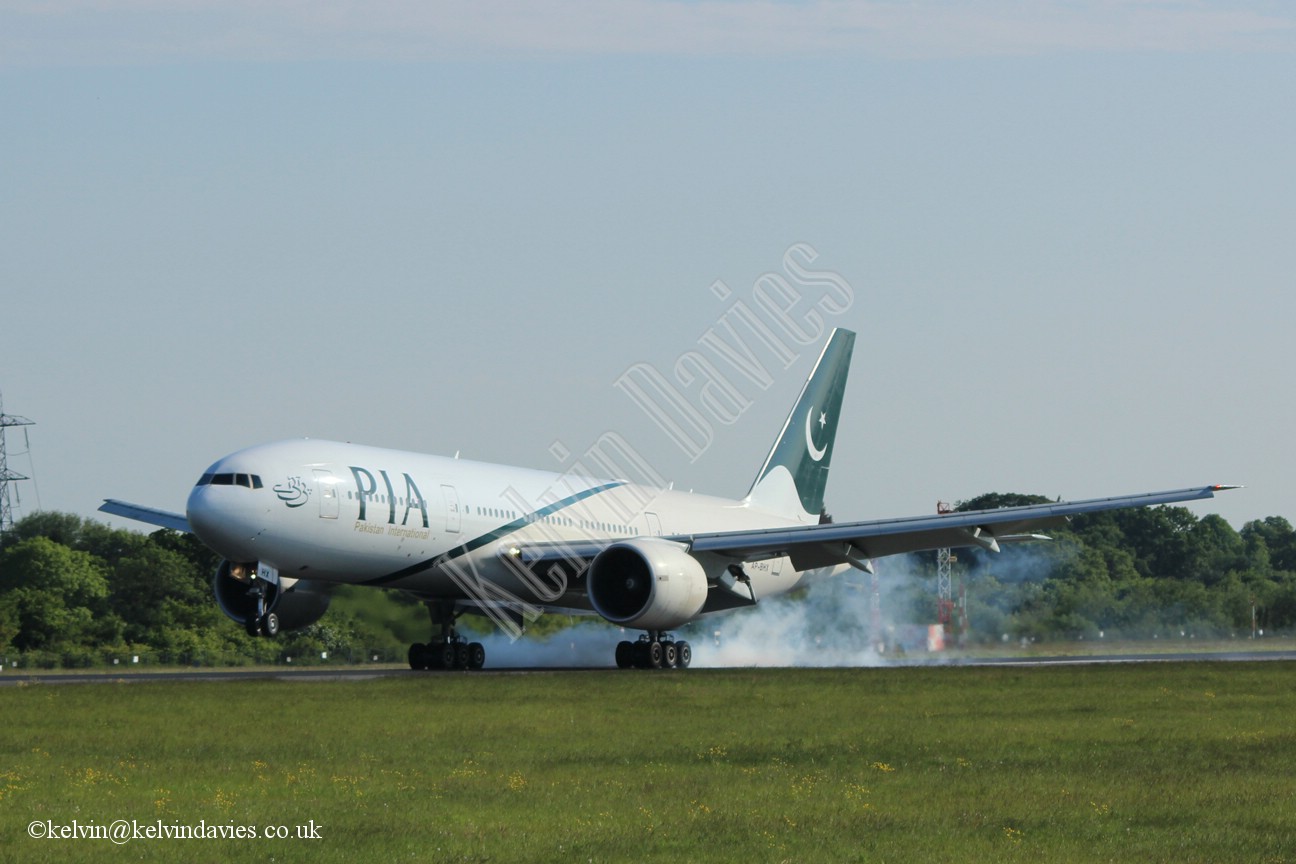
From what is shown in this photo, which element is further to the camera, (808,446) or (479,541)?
(808,446)

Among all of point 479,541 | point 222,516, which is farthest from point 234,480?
point 479,541

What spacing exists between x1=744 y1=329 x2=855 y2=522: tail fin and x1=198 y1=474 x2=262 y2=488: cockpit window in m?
19.4

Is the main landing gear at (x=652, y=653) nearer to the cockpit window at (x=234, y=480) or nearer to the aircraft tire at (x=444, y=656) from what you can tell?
the aircraft tire at (x=444, y=656)

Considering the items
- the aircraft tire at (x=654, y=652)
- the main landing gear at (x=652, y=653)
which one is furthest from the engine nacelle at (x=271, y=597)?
the aircraft tire at (x=654, y=652)

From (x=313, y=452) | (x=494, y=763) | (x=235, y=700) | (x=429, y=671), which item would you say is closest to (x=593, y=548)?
(x=429, y=671)

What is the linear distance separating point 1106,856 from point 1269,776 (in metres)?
4.74

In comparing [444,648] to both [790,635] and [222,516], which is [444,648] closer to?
[222,516]

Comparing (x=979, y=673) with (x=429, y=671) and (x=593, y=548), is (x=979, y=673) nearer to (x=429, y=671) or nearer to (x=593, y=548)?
(x=593, y=548)

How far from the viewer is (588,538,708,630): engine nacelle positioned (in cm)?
3381

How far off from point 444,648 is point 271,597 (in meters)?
5.62

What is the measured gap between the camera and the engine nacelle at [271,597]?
31797 mm

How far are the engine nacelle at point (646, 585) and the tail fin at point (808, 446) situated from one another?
12.6 meters

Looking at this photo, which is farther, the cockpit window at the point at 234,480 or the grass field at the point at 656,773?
the cockpit window at the point at 234,480

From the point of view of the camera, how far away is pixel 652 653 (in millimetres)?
36781
